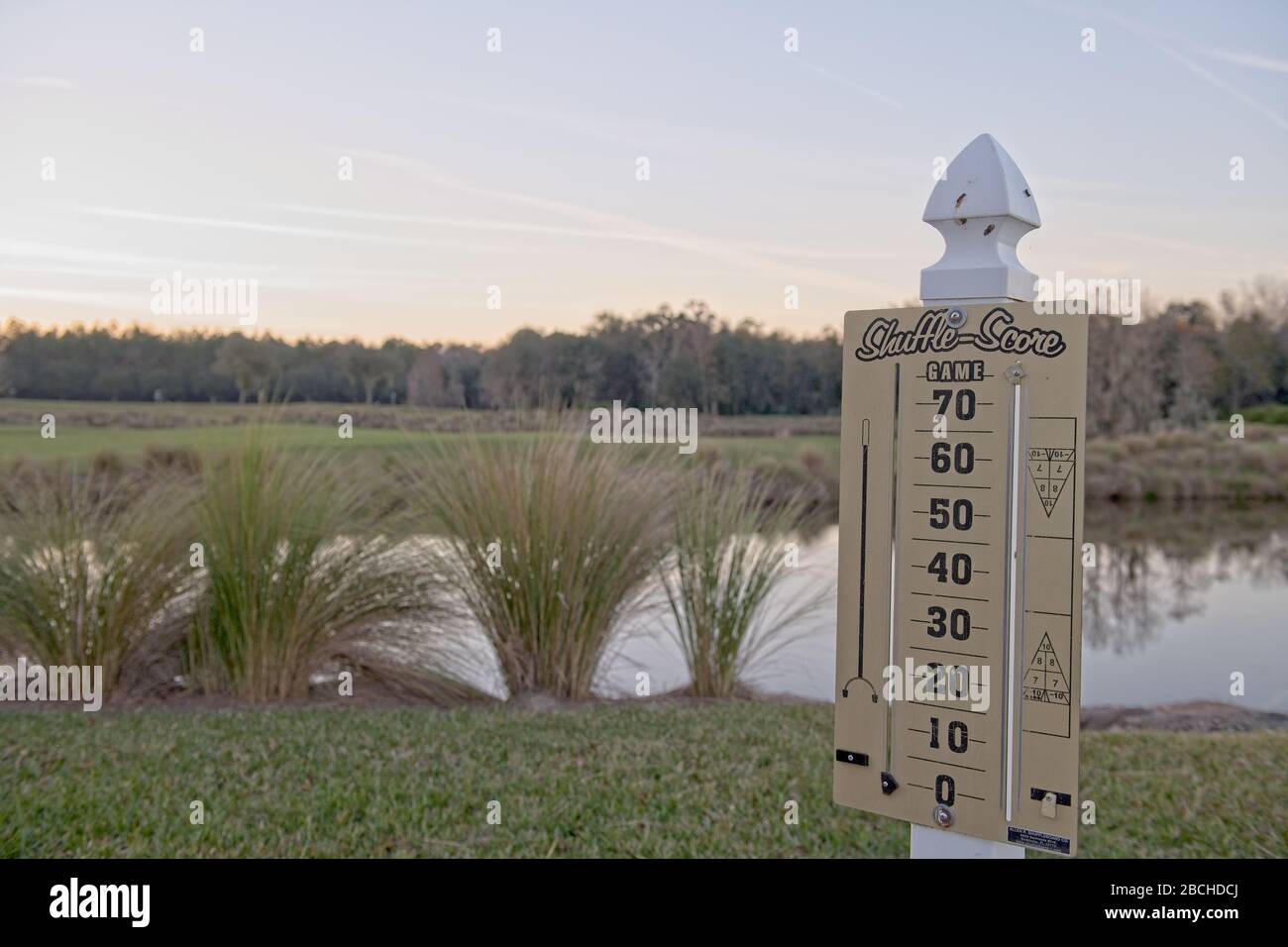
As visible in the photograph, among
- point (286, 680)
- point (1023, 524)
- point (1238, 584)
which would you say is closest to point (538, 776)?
point (286, 680)

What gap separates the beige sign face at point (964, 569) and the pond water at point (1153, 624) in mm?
3859

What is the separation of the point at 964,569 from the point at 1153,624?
30.5ft

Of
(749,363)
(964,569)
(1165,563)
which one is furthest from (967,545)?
(749,363)

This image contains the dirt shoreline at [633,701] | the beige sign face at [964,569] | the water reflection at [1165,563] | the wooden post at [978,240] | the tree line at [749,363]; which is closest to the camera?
the beige sign face at [964,569]

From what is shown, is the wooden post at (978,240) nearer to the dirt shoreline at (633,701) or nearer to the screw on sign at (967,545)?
the screw on sign at (967,545)

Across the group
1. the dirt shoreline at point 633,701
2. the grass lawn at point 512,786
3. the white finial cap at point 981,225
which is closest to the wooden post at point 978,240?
the white finial cap at point 981,225

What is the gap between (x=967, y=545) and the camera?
2037 millimetres

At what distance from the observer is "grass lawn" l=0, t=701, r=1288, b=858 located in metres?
3.92

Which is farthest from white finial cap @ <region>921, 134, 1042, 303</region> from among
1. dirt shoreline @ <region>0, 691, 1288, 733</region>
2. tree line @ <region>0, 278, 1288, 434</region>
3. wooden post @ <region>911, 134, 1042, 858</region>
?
tree line @ <region>0, 278, 1288, 434</region>

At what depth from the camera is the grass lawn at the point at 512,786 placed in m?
3.92

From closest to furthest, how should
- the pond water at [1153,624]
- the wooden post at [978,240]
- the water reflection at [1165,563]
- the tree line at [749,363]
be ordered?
the wooden post at [978,240] → the pond water at [1153,624] → the water reflection at [1165,563] → the tree line at [749,363]

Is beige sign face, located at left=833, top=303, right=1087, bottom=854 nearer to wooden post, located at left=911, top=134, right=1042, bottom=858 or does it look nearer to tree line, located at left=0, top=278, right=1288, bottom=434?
wooden post, located at left=911, top=134, right=1042, bottom=858
